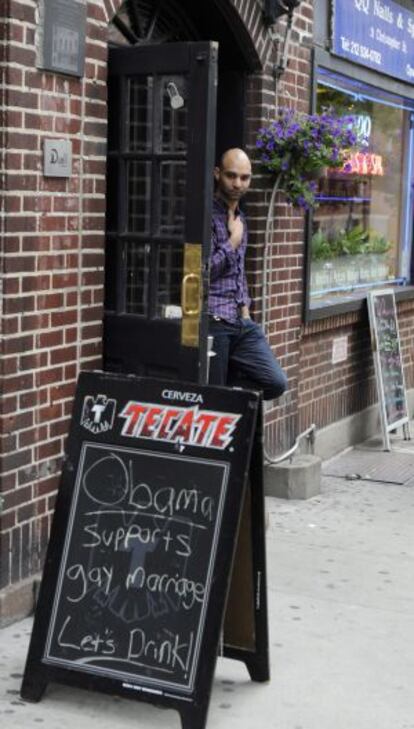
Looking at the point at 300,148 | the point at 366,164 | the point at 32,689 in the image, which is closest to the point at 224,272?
the point at 300,148

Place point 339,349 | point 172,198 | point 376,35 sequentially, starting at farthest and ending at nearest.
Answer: point 376,35, point 339,349, point 172,198

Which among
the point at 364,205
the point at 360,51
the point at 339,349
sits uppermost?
the point at 360,51

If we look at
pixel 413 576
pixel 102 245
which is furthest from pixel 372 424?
pixel 102 245

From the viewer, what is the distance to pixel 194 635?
4125mm

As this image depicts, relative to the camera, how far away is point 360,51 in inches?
356

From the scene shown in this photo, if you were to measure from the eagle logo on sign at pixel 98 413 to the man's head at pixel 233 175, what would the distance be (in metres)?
2.19

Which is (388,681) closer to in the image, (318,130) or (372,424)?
(318,130)

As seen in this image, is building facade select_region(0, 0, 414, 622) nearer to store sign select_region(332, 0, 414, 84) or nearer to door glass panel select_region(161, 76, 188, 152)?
door glass panel select_region(161, 76, 188, 152)

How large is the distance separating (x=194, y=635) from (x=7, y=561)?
4.00 feet

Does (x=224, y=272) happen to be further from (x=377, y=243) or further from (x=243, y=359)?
(x=377, y=243)

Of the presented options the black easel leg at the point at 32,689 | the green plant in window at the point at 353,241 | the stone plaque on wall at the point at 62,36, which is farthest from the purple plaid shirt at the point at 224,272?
the green plant in window at the point at 353,241

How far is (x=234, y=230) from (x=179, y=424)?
2.26 meters

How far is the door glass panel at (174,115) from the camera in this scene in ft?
17.6

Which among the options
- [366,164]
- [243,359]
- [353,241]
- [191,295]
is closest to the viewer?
[191,295]
